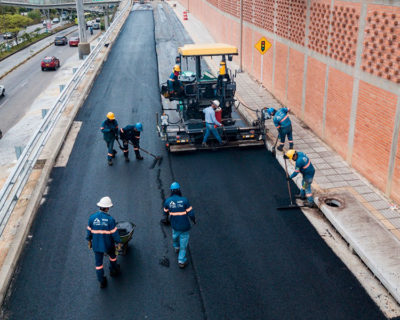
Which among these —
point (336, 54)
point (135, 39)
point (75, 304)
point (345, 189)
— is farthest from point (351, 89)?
point (135, 39)

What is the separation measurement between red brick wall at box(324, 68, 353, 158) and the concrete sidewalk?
0.41 meters

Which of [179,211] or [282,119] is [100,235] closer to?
[179,211]

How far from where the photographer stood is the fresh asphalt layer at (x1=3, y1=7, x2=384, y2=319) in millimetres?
7398

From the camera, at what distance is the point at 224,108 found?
608 inches

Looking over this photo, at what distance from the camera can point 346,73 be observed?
12664mm

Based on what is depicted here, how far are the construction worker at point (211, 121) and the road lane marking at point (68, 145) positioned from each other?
4634 millimetres

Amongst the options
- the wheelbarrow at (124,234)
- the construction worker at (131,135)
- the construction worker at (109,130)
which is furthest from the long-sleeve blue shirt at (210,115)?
the wheelbarrow at (124,234)

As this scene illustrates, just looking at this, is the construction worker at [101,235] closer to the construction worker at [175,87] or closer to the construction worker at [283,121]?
the construction worker at [283,121]

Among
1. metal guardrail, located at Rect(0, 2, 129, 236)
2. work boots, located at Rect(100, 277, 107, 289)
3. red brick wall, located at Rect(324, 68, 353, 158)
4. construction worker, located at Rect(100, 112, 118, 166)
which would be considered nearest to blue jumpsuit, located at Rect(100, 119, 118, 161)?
construction worker, located at Rect(100, 112, 118, 166)

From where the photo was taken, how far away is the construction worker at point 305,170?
1012 centimetres

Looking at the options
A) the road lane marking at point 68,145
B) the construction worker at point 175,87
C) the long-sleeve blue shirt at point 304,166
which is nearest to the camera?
the long-sleeve blue shirt at point 304,166

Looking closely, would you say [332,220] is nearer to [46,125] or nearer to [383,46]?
[383,46]

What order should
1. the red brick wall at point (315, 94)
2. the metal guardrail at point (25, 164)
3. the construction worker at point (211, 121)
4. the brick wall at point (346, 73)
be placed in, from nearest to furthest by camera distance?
the metal guardrail at point (25, 164), the brick wall at point (346, 73), the construction worker at point (211, 121), the red brick wall at point (315, 94)

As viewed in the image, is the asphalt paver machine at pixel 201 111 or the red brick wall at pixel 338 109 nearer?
the red brick wall at pixel 338 109
